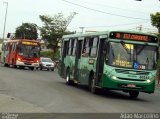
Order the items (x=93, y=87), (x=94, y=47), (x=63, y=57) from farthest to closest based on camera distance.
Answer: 1. (x=63, y=57)
2. (x=94, y=47)
3. (x=93, y=87)

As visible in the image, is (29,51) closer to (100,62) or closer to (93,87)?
(93,87)

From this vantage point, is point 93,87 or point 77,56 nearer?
point 93,87

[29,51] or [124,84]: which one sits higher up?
[29,51]

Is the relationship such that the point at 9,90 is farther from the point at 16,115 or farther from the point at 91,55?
the point at 16,115

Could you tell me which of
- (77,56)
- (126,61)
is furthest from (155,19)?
(126,61)

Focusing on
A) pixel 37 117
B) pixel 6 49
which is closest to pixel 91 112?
pixel 37 117

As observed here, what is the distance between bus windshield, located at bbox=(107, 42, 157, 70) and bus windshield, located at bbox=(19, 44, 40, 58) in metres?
30.6

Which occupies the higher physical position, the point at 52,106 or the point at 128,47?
the point at 128,47

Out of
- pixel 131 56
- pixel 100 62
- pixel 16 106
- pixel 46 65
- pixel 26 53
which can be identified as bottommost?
→ pixel 46 65

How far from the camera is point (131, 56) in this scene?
2169cm

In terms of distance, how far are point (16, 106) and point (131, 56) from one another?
6.83 m

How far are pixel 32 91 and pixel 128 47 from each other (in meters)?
4.75

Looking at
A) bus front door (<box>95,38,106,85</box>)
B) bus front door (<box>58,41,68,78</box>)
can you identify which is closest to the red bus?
bus front door (<box>58,41,68,78</box>)

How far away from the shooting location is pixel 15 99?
19.0 meters
